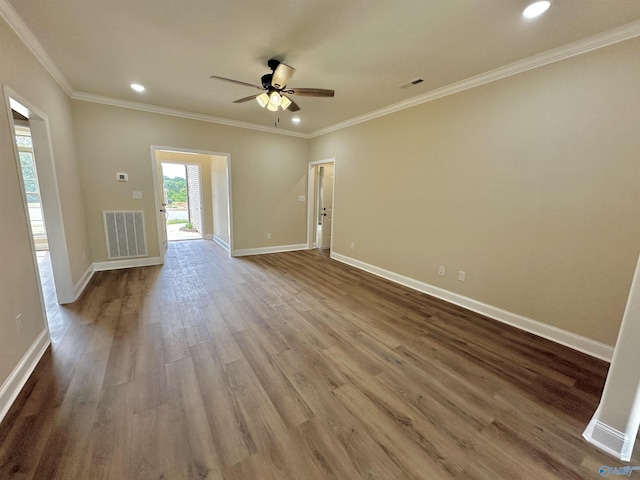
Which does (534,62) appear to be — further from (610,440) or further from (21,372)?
(21,372)

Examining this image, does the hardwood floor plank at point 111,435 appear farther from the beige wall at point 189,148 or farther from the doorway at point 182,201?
the doorway at point 182,201

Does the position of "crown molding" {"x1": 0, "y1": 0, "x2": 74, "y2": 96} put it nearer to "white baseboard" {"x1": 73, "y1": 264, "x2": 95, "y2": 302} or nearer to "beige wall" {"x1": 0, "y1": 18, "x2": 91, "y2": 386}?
"beige wall" {"x1": 0, "y1": 18, "x2": 91, "y2": 386}

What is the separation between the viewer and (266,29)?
216cm

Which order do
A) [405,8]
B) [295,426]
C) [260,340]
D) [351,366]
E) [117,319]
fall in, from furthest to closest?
[117,319] < [260,340] < [351,366] < [405,8] < [295,426]

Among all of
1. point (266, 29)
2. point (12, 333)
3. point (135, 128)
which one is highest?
point (266, 29)

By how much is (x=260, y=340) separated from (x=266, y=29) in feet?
9.14

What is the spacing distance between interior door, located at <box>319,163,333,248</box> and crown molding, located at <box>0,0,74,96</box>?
443 cm

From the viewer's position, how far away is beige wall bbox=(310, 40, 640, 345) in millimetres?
2148

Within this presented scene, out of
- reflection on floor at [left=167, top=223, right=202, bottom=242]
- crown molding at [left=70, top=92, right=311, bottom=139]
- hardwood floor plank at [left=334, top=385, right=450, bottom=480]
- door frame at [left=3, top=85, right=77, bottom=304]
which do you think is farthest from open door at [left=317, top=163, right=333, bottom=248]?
hardwood floor plank at [left=334, top=385, right=450, bottom=480]

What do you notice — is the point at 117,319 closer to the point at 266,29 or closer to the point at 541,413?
the point at 266,29

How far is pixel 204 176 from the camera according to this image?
7012 mm

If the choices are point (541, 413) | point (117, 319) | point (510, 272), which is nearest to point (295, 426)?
point (541, 413)

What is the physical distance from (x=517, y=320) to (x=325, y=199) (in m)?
4.53

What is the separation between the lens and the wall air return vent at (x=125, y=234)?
168 inches
